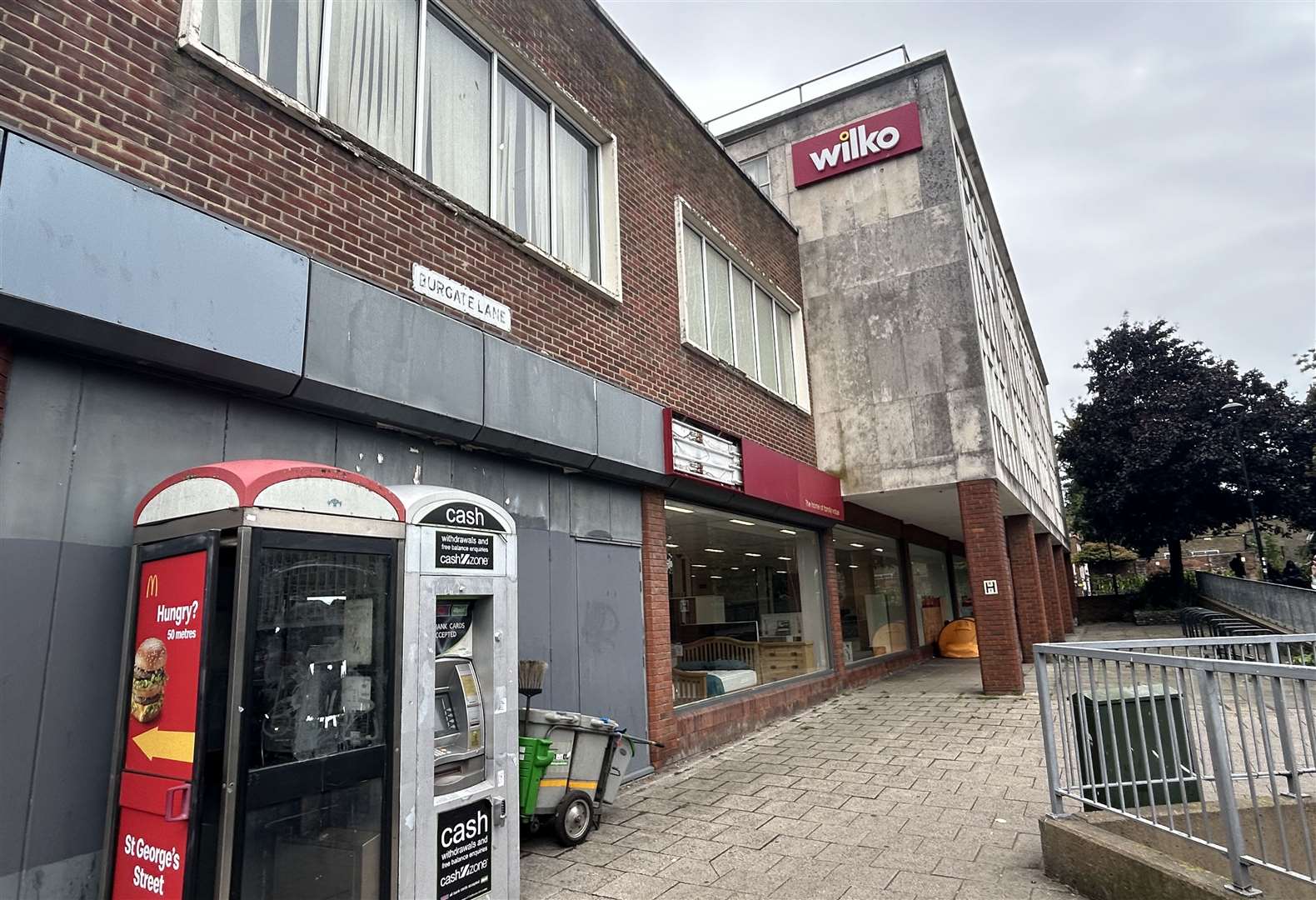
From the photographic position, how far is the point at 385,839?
147 inches

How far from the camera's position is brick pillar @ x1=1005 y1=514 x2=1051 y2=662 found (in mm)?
15258

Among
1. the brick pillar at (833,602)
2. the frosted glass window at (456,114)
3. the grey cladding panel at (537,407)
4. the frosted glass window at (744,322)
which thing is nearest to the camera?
the grey cladding panel at (537,407)

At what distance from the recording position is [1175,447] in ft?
93.5

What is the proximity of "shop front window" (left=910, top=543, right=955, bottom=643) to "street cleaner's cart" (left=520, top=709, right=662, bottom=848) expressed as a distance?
13547mm

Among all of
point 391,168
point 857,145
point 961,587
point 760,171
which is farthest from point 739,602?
point 961,587

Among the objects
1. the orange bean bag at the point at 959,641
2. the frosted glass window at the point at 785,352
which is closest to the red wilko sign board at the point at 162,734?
the frosted glass window at the point at 785,352

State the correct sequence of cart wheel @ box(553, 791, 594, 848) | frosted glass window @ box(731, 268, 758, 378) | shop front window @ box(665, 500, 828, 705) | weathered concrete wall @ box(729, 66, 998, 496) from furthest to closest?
weathered concrete wall @ box(729, 66, 998, 496) → frosted glass window @ box(731, 268, 758, 378) → shop front window @ box(665, 500, 828, 705) → cart wheel @ box(553, 791, 594, 848)

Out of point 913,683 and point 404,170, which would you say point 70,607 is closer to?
point 404,170

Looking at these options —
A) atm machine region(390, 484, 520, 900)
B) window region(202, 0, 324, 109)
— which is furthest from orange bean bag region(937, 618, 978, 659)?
window region(202, 0, 324, 109)

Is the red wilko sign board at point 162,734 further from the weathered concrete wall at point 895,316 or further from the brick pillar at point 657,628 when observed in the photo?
the weathered concrete wall at point 895,316

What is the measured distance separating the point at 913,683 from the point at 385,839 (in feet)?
38.8

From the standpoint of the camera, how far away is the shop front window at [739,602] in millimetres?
9055

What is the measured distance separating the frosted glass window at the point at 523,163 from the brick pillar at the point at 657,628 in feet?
10.1

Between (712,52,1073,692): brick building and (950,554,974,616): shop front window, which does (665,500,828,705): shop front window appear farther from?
(950,554,974,616): shop front window
